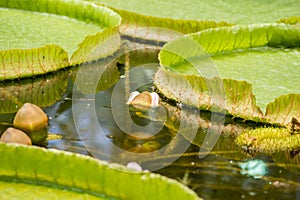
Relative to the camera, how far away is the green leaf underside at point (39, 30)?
3344mm

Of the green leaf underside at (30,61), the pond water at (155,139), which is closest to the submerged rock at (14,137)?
the pond water at (155,139)

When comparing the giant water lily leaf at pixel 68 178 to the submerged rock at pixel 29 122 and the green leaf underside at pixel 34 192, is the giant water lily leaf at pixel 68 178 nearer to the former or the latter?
the green leaf underside at pixel 34 192

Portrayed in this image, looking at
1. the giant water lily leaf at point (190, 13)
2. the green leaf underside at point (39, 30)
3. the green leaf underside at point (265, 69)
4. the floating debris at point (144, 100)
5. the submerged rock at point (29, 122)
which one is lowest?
the submerged rock at point (29, 122)

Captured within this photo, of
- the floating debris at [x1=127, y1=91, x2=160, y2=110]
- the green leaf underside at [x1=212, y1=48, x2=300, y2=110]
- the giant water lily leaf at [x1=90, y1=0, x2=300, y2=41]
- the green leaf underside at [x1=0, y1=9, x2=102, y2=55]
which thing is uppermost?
the giant water lily leaf at [x1=90, y1=0, x2=300, y2=41]

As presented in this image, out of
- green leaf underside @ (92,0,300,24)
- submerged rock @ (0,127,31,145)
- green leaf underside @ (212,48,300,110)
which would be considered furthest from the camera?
green leaf underside @ (92,0,300,24)

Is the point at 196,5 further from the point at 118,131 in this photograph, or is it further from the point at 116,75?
the point at 118,131

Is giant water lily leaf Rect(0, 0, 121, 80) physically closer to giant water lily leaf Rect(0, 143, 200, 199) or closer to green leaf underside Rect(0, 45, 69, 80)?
green leaf underside Rect(0, 45, 69, 80)

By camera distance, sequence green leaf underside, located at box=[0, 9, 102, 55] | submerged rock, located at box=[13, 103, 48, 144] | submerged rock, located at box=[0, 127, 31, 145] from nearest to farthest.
Answer: 1. submerged rock, located at box=[0, 127, 31, 145]
2. submerged rock, located at box=[13, 103, 48, 144]
3. green leaf underside, located at box=[0, 9, 102, 55]

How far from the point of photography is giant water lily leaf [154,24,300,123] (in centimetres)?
264

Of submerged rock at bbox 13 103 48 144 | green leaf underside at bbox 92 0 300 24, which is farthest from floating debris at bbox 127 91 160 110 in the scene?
green leaf underside at bbox 92 0 300 24

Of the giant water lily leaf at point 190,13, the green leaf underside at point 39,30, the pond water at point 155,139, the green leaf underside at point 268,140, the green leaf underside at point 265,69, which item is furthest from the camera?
the giant water lily leaf at point 190,13

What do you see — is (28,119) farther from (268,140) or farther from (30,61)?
(268,140)

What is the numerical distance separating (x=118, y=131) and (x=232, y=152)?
0.46m

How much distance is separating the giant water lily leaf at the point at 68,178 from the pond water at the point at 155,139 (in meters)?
0.31
